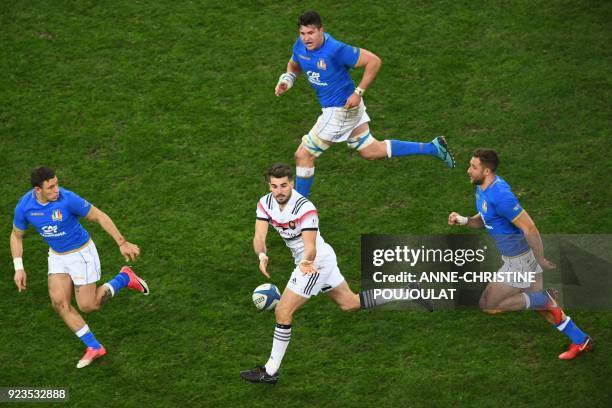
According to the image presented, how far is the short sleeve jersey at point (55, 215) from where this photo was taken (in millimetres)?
11688

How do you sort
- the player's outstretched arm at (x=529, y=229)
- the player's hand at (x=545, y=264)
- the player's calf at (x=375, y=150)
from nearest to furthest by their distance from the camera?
1. the player's outstretched arm at (x=529, y=229)
2. the player's hand at (x=545, y=264)
3. the player's calf at (x=375, y=150)

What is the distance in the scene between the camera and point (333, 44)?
12961 millimetres

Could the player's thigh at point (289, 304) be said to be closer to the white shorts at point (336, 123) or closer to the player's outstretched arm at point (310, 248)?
the player's outstretched arm at point (310, 248)

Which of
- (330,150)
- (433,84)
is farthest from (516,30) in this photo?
(330,150)

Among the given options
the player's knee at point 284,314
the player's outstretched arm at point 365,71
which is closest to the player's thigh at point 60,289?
the player's knee at point 284,314

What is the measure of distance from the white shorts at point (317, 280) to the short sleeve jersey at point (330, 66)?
265cm

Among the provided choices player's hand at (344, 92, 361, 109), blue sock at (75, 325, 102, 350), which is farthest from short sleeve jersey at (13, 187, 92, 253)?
player's hand at (344, 92, 361, 109)

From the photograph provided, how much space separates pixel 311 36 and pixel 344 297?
3.37m

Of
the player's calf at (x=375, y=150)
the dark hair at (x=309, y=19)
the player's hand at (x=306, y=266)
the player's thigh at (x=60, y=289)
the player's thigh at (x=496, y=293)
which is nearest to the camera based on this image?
the player's hand at (x=306, y=266)

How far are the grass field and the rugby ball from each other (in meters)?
0.57

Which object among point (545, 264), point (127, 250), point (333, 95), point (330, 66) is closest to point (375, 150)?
point (333, 95)

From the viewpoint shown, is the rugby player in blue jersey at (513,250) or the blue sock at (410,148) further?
the blue sock at (410,148)

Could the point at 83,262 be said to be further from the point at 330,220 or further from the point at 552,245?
the point at 552,245

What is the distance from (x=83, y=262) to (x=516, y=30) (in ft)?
27.5
